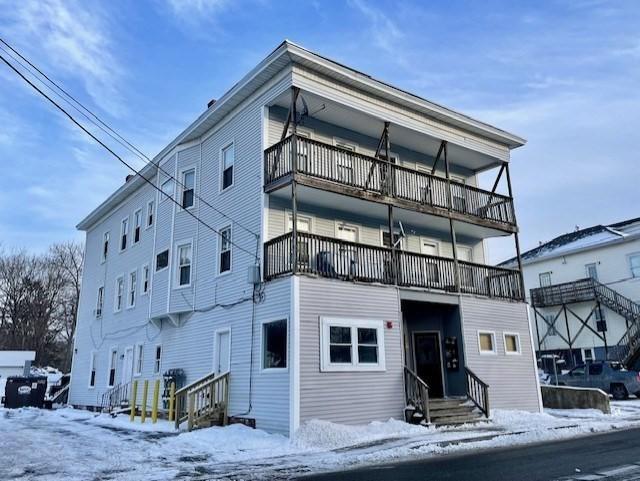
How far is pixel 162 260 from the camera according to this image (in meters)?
19.3

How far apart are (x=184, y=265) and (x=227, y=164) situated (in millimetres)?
3991

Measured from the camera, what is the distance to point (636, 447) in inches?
364

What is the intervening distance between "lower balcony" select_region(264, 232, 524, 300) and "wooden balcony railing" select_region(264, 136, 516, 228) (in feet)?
6.09

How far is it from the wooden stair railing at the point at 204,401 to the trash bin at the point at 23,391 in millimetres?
11410

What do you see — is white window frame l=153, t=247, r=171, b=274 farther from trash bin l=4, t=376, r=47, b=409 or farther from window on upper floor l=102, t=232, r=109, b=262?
trash bin l=4, t=376, r=47, b=409

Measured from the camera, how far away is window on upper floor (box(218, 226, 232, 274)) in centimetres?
1578

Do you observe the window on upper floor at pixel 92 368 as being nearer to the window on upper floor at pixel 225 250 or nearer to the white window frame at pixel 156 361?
the white window frame at pixel 156 361

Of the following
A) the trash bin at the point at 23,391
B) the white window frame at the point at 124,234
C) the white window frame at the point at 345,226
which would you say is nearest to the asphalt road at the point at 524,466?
the white window frame at the point at 345,226

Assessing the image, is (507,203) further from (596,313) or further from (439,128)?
(596,313)

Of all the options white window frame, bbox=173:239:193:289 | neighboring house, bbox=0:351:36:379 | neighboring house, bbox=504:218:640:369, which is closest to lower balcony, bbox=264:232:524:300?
white window frame, bbox=173:239:193:289

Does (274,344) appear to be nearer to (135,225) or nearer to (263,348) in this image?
(263,348)

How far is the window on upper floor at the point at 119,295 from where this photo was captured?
2290cm

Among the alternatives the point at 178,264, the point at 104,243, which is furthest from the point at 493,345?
the point at 104,243

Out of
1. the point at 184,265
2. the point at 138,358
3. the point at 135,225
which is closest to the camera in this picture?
the point at 184,265
